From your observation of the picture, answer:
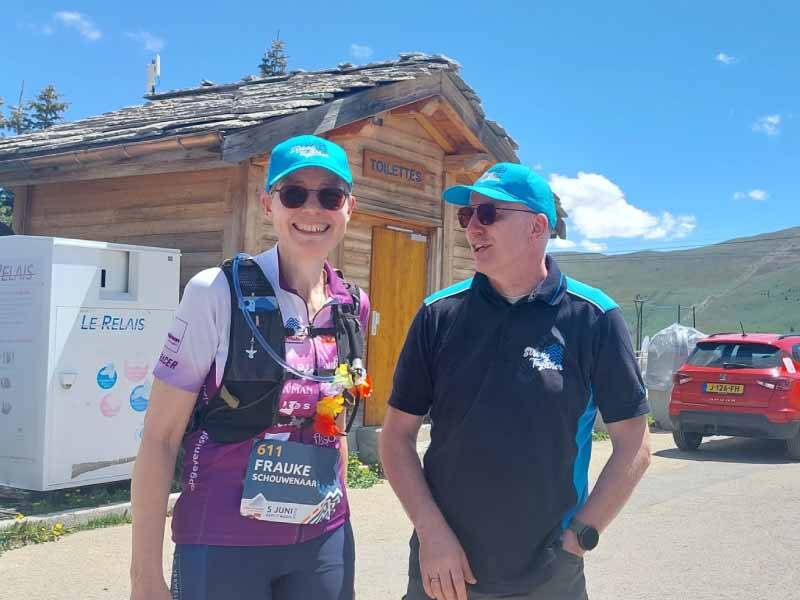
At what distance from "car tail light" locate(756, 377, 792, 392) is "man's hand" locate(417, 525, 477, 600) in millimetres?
10024

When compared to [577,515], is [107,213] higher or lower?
higher

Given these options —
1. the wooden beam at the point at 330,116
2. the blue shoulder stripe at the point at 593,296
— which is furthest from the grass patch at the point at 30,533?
the blue shoulder stripe at the point at 593,296

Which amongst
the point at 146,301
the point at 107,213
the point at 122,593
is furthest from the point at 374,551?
the point at 107,213

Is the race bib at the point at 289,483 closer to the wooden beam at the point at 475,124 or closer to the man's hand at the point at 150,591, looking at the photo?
the man's hand at the point at 150,591

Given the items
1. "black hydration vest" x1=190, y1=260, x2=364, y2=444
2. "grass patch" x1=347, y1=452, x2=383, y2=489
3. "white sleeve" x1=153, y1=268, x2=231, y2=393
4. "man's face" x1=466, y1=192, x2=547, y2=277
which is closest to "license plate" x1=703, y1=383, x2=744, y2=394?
"grass patch" x1=347, y1=452, x2=383, y2=489

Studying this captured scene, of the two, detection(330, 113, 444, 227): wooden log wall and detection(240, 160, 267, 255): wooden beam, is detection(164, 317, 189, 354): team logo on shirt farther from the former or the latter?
detection(330, 113, 444, 227): wooden log wall

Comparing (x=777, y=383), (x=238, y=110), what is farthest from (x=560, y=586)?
(x=777, y=383)

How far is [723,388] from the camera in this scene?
1146 centimetres

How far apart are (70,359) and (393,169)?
4530 millimetres

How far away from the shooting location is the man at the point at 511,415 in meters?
2.31

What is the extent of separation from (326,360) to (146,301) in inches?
194

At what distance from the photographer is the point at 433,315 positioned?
2.56m

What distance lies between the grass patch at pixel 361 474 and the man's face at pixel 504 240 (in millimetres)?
6003

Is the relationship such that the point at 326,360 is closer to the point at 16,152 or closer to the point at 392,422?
the point at 392,422
